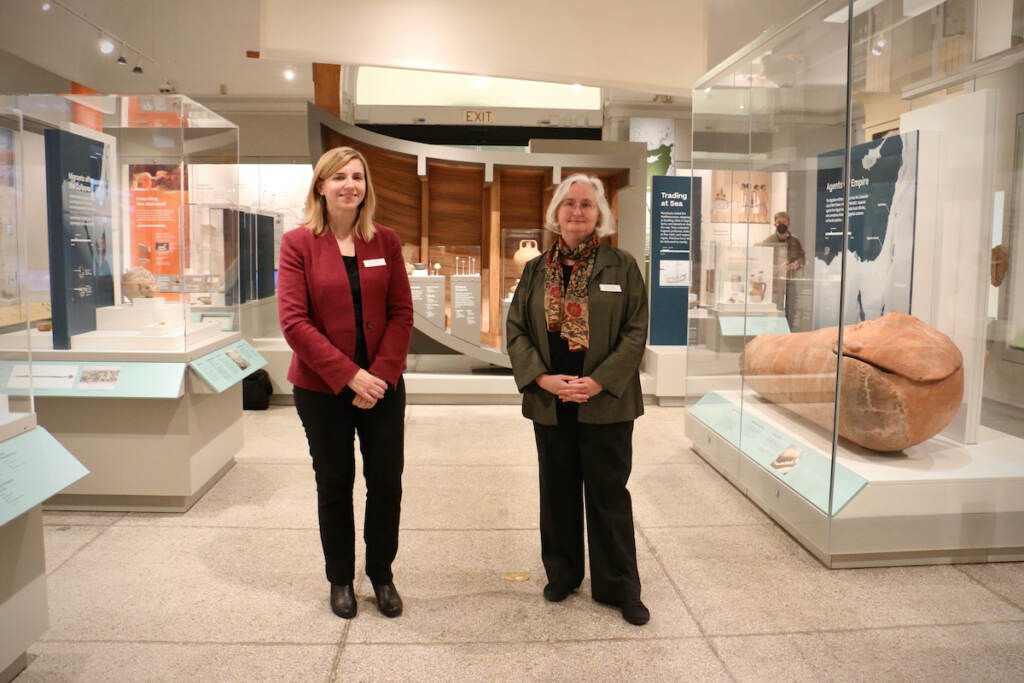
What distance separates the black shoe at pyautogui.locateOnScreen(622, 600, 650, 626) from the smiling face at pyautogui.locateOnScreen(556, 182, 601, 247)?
139 centimetres

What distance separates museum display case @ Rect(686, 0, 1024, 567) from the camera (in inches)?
123

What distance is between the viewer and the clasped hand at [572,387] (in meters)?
2.62

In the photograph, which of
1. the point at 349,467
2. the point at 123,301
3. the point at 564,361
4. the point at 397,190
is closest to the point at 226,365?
the point at 123,301

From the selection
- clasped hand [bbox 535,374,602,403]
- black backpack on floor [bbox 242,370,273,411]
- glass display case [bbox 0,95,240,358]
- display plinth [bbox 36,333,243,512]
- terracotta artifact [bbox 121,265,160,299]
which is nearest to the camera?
clasped hand [bbox 535,374,602,403]

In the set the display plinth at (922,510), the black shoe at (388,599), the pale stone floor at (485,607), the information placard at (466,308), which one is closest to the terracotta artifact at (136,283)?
the pale stone floor at (485,607)

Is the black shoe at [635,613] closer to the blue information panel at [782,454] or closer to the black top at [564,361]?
the black top at [564,361]

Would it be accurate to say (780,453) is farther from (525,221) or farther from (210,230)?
(525,221)

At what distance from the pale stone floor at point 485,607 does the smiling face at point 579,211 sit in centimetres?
145

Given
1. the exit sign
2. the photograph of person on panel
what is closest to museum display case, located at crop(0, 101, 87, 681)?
the photograph of person on panel

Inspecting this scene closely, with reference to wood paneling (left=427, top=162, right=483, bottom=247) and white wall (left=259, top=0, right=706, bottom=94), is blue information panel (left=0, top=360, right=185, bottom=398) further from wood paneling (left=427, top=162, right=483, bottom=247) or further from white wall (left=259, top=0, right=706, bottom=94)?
wood paneling (left=427, top=162, right=483, bottom=247)

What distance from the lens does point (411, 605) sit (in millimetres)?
2859

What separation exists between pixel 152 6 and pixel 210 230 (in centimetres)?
588

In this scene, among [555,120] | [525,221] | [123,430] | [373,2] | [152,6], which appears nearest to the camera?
[373,2]

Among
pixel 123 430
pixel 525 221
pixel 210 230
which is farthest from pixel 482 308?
pixel 123 430
